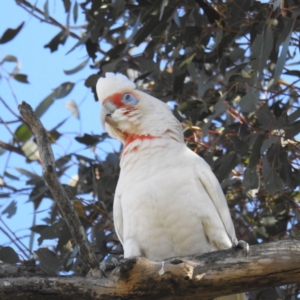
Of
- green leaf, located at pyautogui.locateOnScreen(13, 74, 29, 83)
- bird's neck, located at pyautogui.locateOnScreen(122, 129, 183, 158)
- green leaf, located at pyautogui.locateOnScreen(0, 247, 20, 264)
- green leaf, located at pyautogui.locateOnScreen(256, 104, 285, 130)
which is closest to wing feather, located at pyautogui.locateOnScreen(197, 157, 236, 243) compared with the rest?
bird's neck, located at pyautogui.locateOnScreen(122, 129, 183, 158)

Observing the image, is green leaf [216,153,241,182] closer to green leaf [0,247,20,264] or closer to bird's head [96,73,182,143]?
bird's head [96,73,182,143]

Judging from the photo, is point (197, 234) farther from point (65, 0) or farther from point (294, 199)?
point (65, 0)

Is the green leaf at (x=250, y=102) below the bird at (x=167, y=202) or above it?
above

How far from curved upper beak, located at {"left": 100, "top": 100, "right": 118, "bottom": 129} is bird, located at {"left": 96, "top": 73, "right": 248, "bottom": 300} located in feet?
0.52

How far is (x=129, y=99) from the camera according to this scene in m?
3.04

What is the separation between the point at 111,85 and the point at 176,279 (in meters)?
1.23

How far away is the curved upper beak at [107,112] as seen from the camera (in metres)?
2.98

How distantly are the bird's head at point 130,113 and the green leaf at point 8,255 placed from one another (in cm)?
69

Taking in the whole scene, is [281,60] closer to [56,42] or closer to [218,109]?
[218,109]

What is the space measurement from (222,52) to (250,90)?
0.66m

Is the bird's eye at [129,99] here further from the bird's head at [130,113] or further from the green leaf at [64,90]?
the green leaf at [64,90]

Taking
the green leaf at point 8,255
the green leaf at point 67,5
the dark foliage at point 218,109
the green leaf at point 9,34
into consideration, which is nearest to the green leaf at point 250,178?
the dark foliage at point 218,109

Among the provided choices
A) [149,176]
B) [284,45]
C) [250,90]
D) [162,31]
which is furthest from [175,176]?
[162,31]

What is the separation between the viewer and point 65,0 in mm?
3580
